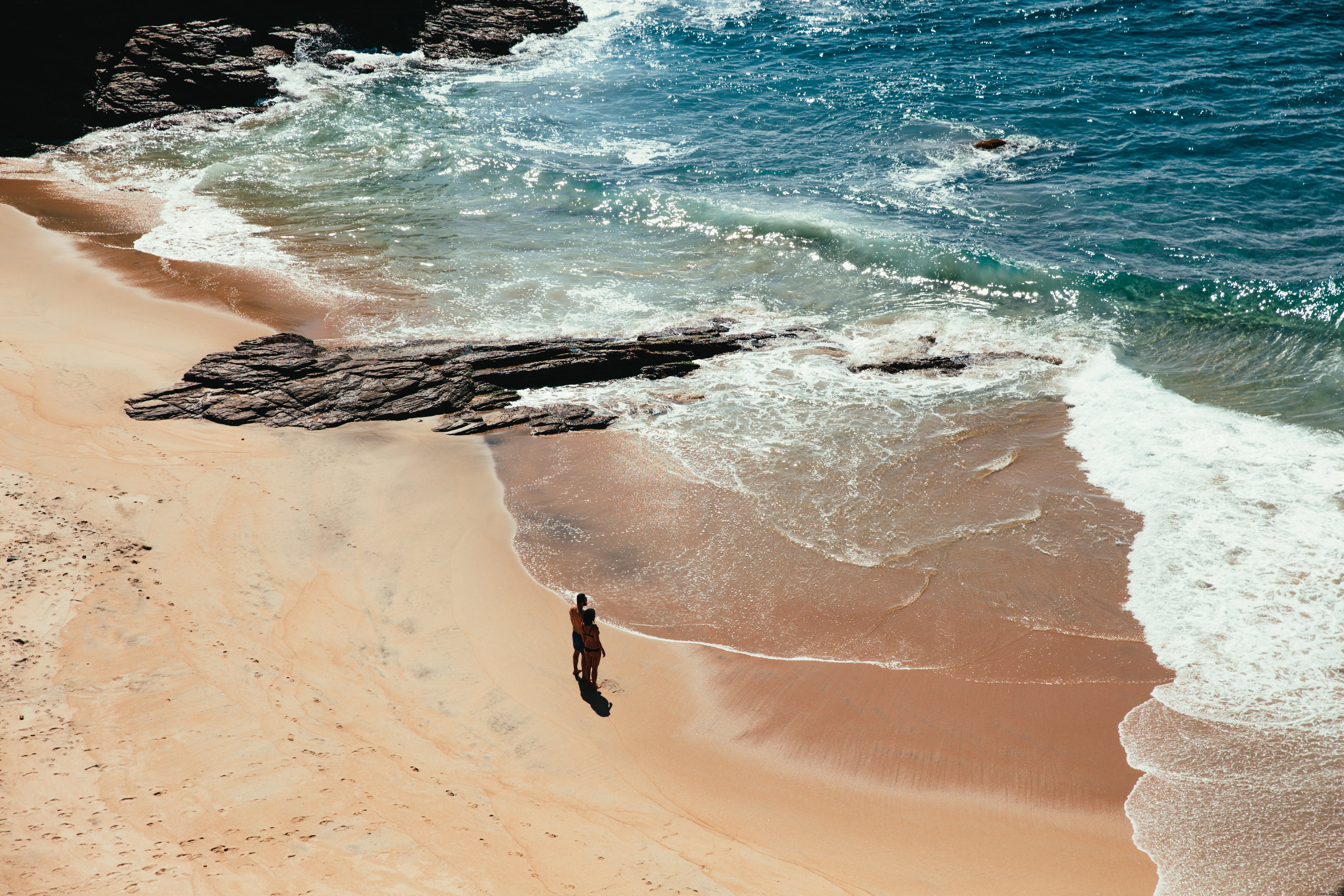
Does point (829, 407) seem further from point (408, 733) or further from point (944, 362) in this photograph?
point (408, 733)

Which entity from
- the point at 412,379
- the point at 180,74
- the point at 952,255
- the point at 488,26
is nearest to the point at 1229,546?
the point at 952,255

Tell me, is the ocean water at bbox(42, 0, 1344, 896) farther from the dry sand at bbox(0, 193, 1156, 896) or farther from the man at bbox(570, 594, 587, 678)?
the man at bbox(570, 594, 587, 678)

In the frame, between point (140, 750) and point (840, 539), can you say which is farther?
point (840, 539)

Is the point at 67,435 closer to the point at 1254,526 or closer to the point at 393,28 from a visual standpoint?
the point at 1254,526

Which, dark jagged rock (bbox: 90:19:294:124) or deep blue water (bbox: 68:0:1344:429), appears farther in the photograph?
dark jagged rock (bbox: 90:19:294:124)

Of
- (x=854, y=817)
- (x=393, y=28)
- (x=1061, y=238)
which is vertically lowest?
(x=854, y=817)

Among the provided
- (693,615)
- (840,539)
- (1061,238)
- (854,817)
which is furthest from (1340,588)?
(1061,238)

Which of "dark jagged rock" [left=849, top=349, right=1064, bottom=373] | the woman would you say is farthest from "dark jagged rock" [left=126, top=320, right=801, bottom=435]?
the woman
